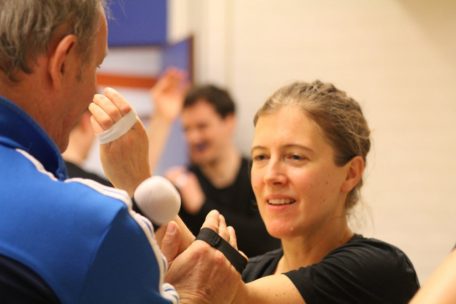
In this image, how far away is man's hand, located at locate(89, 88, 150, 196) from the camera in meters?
1.24

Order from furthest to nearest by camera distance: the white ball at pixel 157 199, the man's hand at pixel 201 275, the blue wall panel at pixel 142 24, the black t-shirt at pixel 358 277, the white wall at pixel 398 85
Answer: the blue wall panel at pixel 142 24
the white wall at pixel 398 85
the black t-shirt at pixel 358 277
the man's hand at pixel 201 275
the white ball at pixel 157 199

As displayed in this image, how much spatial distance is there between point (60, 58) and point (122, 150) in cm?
40

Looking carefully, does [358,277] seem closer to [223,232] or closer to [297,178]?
[297,178]

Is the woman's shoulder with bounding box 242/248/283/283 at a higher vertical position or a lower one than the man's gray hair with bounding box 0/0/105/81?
lower

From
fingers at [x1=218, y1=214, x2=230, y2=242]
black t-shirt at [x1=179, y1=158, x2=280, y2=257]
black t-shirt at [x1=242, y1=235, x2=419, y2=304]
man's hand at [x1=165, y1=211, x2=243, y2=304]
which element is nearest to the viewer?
man's hand at [x1=165, y1=211, x2=243, y2=304]

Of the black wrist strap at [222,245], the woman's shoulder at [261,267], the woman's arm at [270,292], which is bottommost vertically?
the woman's shoulder at [261,267]

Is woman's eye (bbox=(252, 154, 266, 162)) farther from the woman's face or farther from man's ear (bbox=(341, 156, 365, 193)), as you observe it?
man's ear (bbox=(341, 156, 365, 193))

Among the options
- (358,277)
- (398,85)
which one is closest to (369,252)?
(358,277)

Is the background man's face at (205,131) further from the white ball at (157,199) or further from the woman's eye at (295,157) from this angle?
the white ball at (157,199)

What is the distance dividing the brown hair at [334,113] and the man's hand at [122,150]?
449 millimetres

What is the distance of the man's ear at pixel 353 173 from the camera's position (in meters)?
1.65

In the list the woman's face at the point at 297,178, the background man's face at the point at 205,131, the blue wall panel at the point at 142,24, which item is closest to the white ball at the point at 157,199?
the woman's face at the point at 297,178

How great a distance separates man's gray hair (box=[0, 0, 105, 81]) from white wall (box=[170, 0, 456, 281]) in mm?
2034

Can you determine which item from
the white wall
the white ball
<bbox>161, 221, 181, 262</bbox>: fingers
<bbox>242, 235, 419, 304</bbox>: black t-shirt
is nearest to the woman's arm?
<bbox>242, 235, 419, 304</bbox>: black t-shirt
